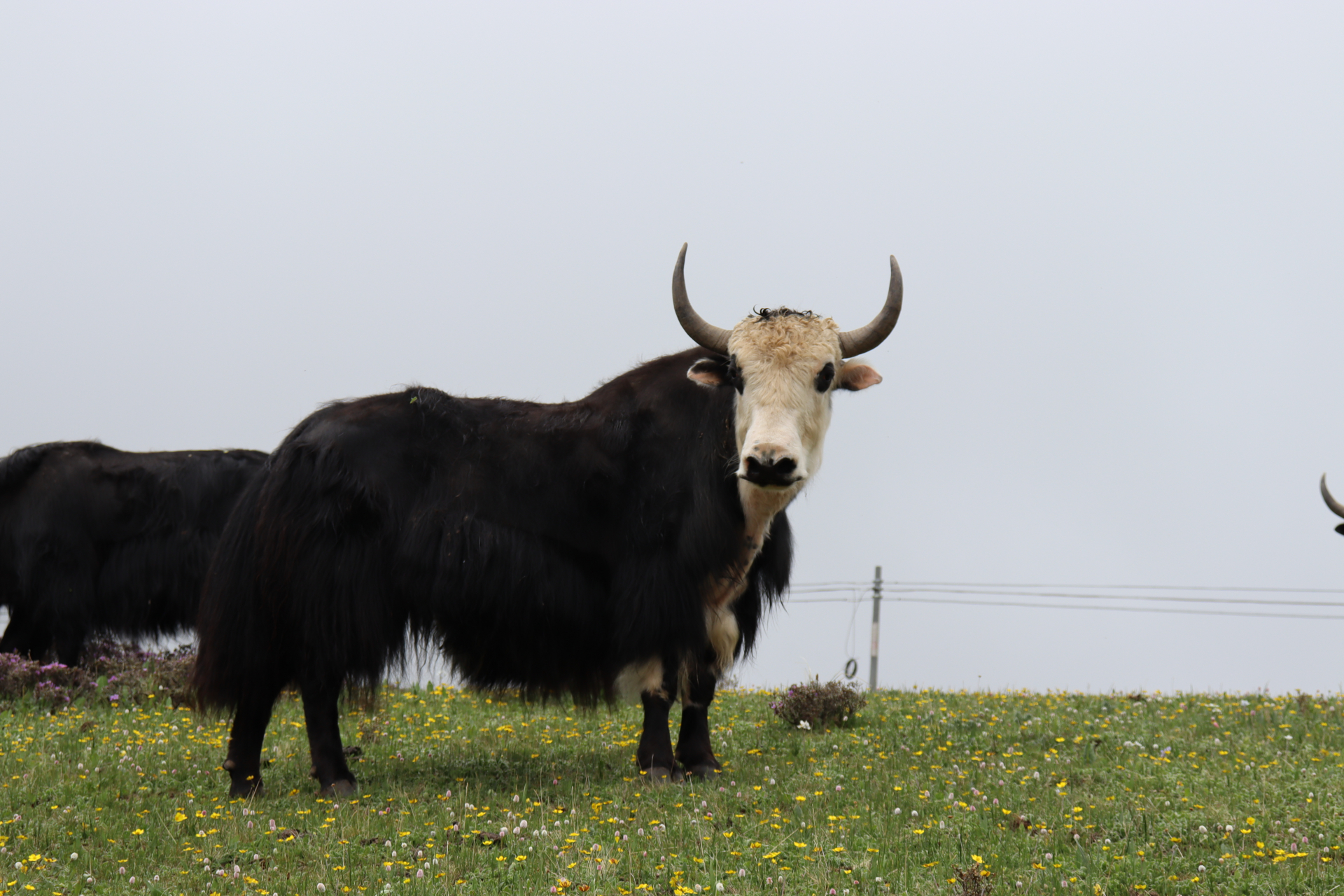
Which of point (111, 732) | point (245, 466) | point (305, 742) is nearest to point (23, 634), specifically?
point (245, 466)

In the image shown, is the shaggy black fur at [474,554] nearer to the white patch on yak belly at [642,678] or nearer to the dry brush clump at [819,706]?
the white patch on yak belly at [642,678]

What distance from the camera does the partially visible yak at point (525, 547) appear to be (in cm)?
687

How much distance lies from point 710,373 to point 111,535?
826 centimetres

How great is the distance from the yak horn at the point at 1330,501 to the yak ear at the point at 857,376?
6.95m

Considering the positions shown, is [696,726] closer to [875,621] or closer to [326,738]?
[326,738]

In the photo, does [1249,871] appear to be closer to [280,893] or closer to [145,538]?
[280,893]

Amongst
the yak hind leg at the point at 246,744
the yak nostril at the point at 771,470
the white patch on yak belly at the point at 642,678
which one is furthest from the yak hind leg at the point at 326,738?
the yak nostril at the point at 771,470

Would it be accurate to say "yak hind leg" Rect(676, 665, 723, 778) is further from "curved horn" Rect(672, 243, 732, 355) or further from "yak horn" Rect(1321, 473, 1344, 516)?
"yak horn" Rect(1321, 473, 1344, 516)

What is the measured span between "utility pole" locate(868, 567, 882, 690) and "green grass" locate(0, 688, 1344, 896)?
6.71 metres

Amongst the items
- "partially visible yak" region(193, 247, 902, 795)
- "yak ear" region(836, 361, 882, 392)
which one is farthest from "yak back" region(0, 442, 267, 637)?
"yak ear" region(836, 361, 882, 392)

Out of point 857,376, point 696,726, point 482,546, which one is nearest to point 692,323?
point 857,376

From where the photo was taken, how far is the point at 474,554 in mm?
6938

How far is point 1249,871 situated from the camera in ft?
16.1

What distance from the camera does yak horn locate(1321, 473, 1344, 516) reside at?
1149cm
